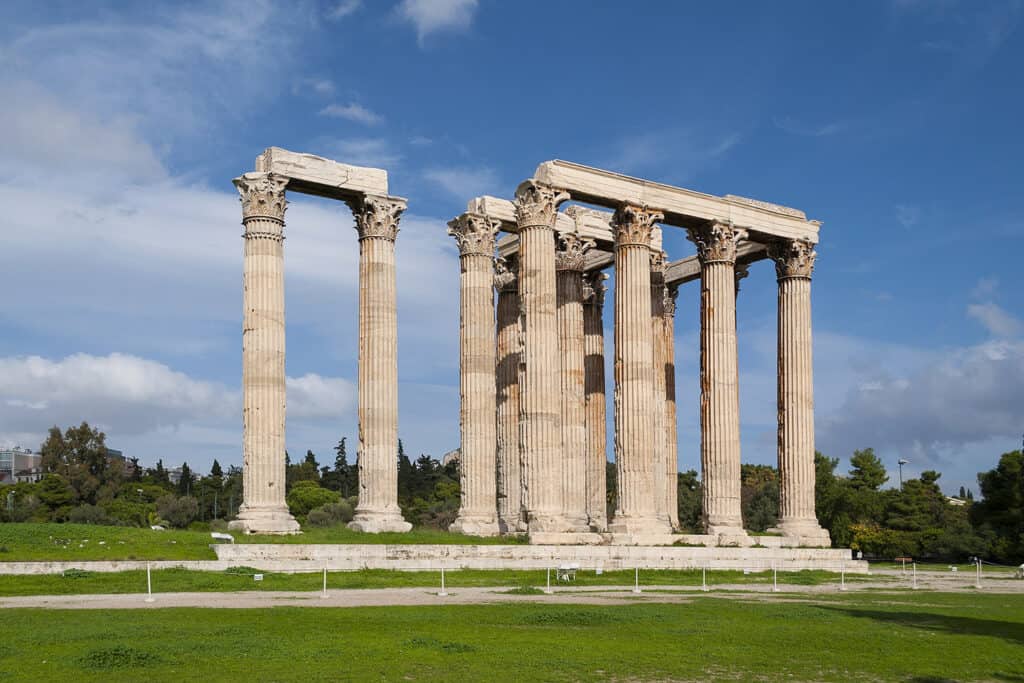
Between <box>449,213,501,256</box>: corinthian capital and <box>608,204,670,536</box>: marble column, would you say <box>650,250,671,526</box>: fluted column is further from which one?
<box>449,213,501,256</box>: corinthian capital

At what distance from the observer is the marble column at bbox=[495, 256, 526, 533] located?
198 ft

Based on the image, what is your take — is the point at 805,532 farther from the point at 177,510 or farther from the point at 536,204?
the point at 177,510

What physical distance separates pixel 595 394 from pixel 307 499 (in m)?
66.6

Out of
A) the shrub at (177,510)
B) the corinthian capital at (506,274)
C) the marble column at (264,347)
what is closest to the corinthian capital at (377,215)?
the marble column at (264,347)

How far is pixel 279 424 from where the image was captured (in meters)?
49.7

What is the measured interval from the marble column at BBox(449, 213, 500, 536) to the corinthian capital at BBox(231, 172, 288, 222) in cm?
1109

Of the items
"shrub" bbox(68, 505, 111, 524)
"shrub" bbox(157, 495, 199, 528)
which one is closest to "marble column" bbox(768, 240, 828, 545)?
"shrub" bbox(68, 505, 111, 524)

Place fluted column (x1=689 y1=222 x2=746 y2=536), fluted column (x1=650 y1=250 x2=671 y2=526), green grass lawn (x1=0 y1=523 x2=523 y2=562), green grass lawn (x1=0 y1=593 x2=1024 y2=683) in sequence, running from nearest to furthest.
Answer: green grass lawn (x1=0 y1=593 x2=1024 y2=683) < green grass lawn (x1=0 y1=523 x2=523 y2=562) < fluted column (x1=689 y1=222 x2=746 y2=536) < fluted column (x1=650 y1=250 x2=671 y2=526)

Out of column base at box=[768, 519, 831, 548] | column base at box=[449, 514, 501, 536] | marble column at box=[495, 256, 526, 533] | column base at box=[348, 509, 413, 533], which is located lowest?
column base at box=[768, 519, 831, 548]

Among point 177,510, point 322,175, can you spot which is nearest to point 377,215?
point 322,175

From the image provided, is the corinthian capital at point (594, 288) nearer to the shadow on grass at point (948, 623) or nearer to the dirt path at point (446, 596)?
the dirt path at point (446, 596)

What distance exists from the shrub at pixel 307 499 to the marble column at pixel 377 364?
239ft

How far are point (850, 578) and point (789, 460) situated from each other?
9.76 metres

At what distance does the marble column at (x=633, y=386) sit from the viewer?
5425 cm
